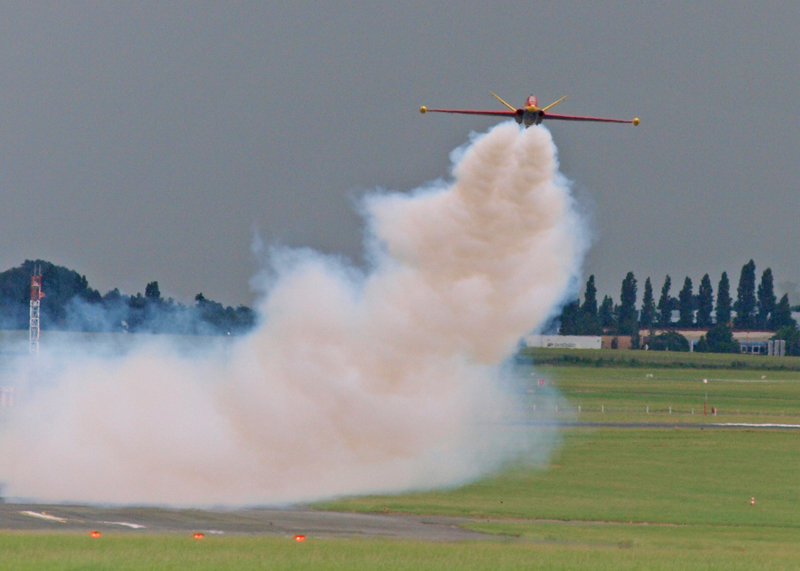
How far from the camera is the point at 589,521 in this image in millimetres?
44906

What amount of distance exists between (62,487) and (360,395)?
46.6 ft

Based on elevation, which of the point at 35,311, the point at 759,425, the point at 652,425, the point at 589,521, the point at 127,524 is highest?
the point at 35,311

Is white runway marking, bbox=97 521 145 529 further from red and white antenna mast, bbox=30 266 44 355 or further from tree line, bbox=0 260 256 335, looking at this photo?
red and white antenna mast, bbox=30 266 44 355

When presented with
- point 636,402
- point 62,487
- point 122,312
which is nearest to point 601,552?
point 62,487

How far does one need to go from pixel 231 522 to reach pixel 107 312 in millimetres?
39524

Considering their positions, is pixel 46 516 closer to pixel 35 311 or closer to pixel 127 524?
pixel 127 524

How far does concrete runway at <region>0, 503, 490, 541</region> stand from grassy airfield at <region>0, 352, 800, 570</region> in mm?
1415

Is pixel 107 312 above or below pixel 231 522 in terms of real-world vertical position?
above

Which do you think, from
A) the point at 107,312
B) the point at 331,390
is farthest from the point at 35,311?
the point at 331,390

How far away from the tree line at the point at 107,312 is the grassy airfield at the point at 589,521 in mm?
17939

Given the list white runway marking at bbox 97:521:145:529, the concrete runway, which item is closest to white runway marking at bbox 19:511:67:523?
the concrete runway

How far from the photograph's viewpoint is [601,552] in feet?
122

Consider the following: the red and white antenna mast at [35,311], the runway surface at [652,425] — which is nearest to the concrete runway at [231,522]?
the red and white antenna mast at [35,311]

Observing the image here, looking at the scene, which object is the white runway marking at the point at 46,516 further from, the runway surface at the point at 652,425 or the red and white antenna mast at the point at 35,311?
the runway surface at the point at 652,425
